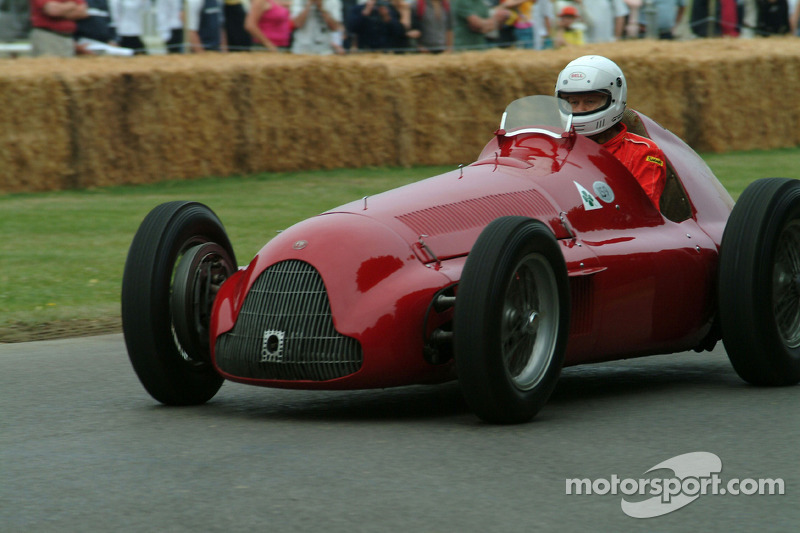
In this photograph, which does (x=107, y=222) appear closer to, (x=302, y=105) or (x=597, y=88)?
(x=302, y=105)

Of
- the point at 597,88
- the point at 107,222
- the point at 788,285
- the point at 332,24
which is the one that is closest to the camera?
the point at 788,285

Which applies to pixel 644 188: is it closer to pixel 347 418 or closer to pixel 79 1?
pixel 347 418

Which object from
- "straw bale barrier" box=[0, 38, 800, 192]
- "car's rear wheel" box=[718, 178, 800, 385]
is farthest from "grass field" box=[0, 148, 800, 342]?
"car's rear wheel" box=[718, 178, 800, 385]

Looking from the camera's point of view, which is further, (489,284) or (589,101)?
(589,101)

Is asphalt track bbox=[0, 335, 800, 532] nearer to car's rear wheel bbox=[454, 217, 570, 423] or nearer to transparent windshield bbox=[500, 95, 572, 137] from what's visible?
car's rear wheel bbox=[454, 217, 570, 423]

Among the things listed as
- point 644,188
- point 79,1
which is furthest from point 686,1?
point 644,188

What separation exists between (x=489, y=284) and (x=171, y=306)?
1449 millimetres

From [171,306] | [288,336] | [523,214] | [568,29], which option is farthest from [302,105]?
[288,336]

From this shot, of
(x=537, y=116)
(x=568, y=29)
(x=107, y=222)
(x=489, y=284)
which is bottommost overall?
(x=107, y=222)

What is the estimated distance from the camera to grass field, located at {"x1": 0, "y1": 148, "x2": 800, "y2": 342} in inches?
344

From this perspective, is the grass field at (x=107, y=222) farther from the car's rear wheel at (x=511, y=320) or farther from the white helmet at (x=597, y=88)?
the car's rear wheel at (x=511, y=320)

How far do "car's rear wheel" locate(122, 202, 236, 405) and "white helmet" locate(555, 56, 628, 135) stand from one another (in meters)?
2.11

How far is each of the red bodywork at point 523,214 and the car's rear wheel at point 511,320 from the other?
Answer: 0.26 meters

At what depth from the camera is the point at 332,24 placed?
16703 mm
